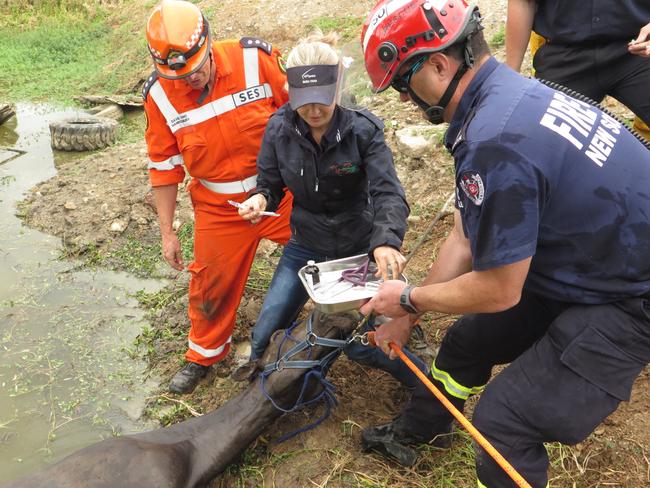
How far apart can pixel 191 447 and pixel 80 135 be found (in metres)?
6.10

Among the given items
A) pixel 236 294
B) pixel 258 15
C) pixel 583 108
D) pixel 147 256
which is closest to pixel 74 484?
pixel 236 294

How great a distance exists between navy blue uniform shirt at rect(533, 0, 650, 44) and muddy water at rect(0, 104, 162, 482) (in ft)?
11.0

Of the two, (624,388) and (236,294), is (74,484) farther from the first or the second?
(624,388)

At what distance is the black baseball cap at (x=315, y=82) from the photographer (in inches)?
112

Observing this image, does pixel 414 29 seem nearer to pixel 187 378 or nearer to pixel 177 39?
pixel 177 39

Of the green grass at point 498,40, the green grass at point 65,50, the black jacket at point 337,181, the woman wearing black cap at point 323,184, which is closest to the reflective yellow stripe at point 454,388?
the woman wearing black cap at point 323,184

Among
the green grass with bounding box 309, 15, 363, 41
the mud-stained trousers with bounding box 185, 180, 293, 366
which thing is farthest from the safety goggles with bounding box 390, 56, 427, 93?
the green grass with bounding box 309, 15, 363, 41

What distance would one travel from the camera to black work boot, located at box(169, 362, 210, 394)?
3.93 meters

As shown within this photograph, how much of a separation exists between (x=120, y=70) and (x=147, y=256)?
7.60 meters

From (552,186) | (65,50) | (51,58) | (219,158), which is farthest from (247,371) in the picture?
(65,50)

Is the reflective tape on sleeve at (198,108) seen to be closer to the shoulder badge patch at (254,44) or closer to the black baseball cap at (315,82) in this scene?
the shoulder badge patch at (254,44)

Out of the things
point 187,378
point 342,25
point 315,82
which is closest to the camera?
point 315,82

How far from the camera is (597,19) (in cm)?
312

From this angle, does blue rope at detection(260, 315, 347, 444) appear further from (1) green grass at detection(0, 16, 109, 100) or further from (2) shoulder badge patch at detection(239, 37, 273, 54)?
(1) green grass at detection(0, 16, 109, 100)
